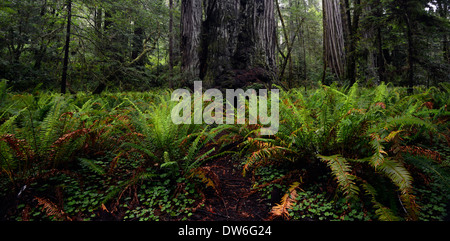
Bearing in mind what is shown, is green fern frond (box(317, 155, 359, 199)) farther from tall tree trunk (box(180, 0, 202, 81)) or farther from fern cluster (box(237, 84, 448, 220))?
tall tree trunk (box(180, 0, 202, 81))

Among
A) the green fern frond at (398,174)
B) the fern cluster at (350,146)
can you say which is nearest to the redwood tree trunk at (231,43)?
the fern cluster at (350,146)

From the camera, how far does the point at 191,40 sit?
4.76 m

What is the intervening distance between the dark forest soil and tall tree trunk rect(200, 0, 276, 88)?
2.82 meters

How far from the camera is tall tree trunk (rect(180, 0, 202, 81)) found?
4.75 m

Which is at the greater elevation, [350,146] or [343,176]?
[350,146]

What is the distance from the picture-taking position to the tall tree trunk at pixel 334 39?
7004 millimetres

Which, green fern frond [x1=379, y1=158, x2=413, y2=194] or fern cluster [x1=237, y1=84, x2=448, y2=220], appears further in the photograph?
fern cluster [x1=237, y1=84, x2=448, y2=220]

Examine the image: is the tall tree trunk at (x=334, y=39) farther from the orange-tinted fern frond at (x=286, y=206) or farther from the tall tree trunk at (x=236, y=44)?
the orange-tinted fern frond at (x=286, y=206)

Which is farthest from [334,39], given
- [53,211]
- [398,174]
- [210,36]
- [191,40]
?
[53,211]

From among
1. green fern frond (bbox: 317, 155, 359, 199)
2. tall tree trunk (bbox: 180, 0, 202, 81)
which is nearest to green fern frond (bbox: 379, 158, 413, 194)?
green fern frond (bbox: 317, 155, 359, 199)

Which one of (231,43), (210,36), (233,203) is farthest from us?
(210,36)

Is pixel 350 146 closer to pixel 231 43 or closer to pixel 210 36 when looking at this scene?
pixel 231 43

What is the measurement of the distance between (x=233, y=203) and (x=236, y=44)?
12.3 ft

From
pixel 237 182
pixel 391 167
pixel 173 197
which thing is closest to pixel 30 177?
pixel 173 197
